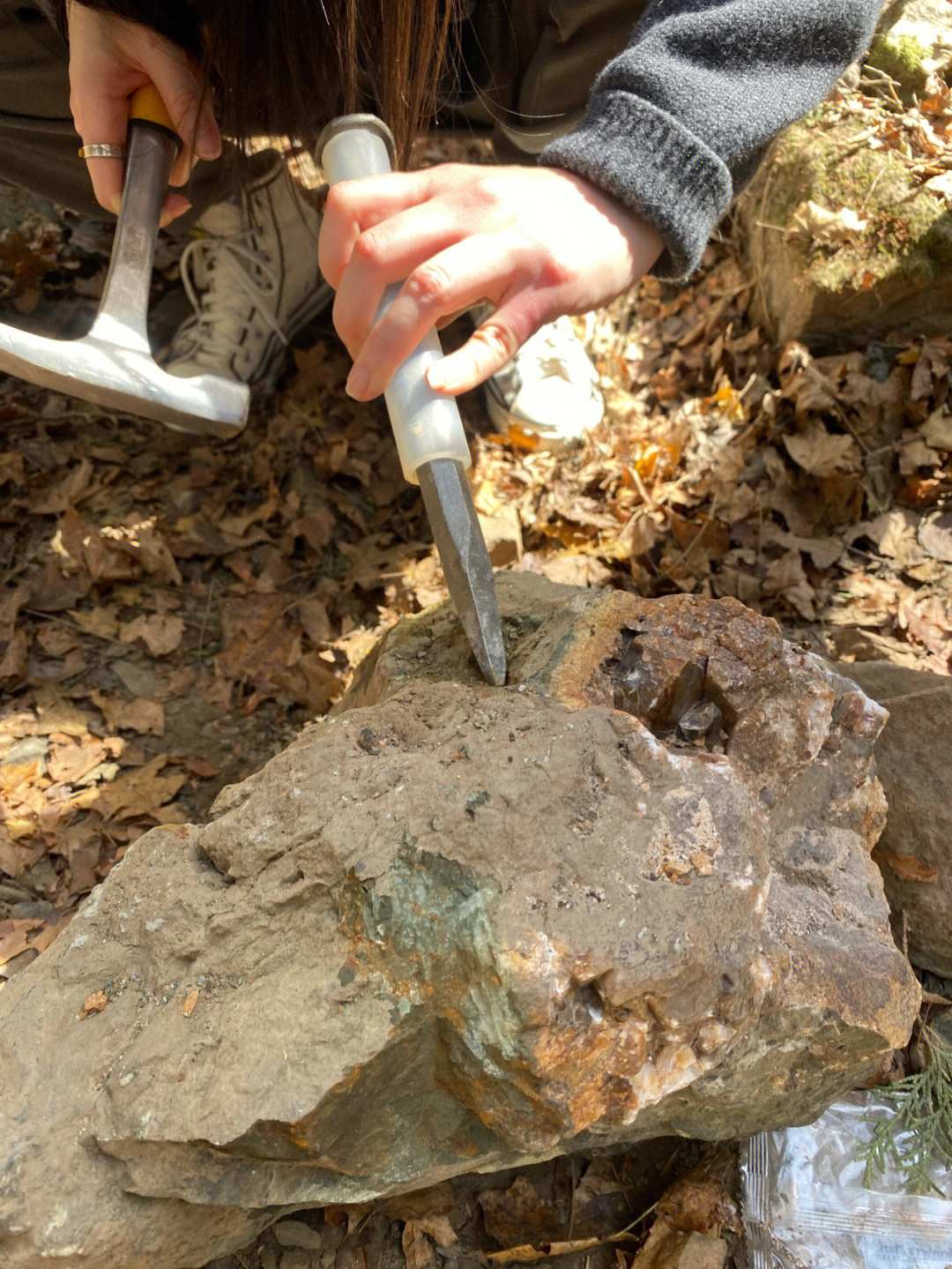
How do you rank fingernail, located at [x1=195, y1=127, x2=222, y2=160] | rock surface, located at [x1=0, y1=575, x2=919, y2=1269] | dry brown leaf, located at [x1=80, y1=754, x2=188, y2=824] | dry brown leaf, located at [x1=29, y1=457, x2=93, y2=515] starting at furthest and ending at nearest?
dry brown leaf, located at [x1=29, y1=457, x2=93, y2=515] < dry brown leaf, located at [x1=80, y1=754, x2=188, y2=824] < fingernail, located at [x1=195, y1=127, x2=222, y2=160] < rock surface, located at [x1=0, y1=575, x2=919, y2=1269]

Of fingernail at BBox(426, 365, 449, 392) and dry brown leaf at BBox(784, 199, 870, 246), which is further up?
fingernail at BBox(426, 365, 449, 392)

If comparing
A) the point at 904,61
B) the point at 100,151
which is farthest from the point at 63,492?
the point at 904,61

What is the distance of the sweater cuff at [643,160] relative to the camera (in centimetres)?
173

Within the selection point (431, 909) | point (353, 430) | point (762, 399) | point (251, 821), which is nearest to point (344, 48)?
point (251, 821)

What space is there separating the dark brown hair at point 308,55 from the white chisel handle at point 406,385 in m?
0.12

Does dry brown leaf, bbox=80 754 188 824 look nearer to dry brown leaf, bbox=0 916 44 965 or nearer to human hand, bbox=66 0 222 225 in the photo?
dry brown leaf, bbox=0 916 44 965

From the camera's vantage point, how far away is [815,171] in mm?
3309

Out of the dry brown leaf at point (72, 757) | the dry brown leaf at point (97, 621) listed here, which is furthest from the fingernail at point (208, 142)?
the dry brown leaf at point (72, 757)

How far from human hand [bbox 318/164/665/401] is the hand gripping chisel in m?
0.05

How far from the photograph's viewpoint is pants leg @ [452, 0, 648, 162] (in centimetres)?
249

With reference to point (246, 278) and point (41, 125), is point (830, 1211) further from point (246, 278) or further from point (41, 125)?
point (41, 125)

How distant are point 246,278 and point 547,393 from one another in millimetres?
1241

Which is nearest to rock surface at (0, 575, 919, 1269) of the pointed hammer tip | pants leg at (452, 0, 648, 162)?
the pointed hammer tip

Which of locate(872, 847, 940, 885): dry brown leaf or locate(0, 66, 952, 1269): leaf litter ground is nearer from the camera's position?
locate(872, 847, 940, 885): dry brown leaf
